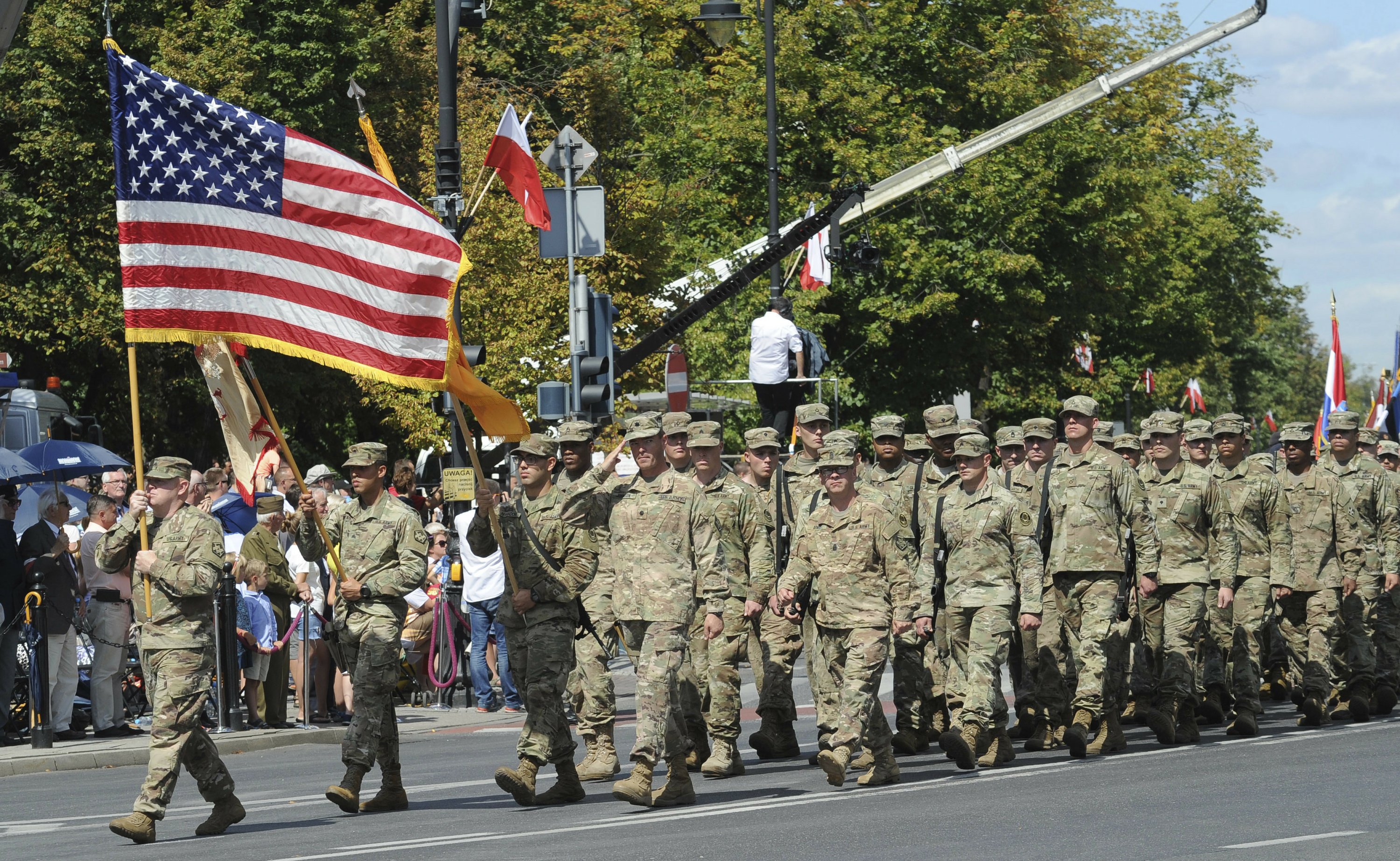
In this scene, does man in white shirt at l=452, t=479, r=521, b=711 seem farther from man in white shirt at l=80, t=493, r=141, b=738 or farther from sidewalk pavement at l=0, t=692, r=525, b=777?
man in white shirt at l=80, t=493, r=141, b=738

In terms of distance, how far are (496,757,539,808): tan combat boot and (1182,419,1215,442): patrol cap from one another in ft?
22.7

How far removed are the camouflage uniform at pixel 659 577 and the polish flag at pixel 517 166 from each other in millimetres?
4662

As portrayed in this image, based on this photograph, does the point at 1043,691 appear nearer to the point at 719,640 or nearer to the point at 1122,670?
the point at 1122,670

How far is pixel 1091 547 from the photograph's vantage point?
1373 cm

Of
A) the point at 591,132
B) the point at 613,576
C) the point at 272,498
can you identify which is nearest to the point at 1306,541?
the point at 613,576

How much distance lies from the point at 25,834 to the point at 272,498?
329cm

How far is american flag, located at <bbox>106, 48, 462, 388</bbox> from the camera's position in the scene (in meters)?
11.4

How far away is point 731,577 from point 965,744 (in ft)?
7.26

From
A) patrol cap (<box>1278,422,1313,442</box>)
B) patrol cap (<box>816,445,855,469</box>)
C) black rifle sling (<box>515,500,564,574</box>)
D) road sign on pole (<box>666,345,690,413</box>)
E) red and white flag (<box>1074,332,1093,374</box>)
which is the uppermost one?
red and white flag (<box>1074,332,1093,374</box>)

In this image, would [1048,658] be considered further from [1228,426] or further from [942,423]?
[1228,426]

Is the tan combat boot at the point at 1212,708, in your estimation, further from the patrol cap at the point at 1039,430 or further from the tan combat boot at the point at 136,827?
the tan combat boot at the point at 136,827

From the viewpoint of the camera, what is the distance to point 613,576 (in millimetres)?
12344

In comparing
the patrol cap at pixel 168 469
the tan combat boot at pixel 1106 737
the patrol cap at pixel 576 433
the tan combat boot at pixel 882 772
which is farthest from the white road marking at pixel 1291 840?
the patrol cap at pixel 168 469

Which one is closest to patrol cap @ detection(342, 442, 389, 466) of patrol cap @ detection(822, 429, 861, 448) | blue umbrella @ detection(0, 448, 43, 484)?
patrol cap @ detection(822, 429, 861, 448)
